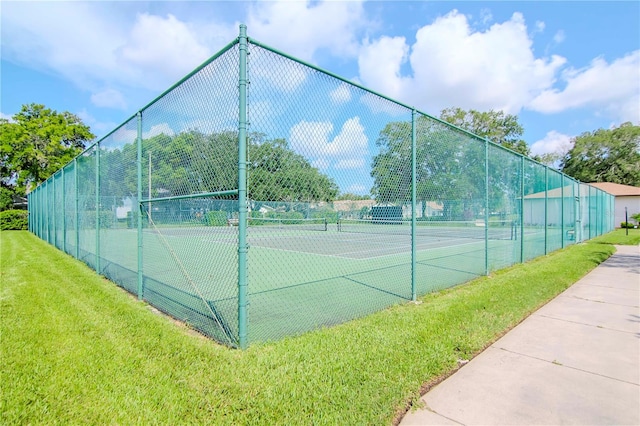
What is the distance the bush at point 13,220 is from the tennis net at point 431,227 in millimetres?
27223

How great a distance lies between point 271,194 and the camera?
125 inches

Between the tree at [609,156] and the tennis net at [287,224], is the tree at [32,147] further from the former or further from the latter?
the tree at [609,156]

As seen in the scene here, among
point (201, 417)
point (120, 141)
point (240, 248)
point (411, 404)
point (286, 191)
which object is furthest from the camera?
point (120, 141)

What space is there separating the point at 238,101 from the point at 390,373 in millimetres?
2495

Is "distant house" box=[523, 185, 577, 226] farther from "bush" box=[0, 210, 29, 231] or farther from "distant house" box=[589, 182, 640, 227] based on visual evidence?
"bush" box=[0, 210, 29, 231]

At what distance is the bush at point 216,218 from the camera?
3.42 meters

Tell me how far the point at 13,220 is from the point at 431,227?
91.0 ft

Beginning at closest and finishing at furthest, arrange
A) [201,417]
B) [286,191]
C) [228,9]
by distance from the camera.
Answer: [201,417]
[286,191]
[228,9]

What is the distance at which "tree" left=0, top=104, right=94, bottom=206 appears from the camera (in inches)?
1182

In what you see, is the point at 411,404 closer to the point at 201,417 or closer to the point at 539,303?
the point at 201,417

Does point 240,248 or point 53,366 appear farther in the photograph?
point 240,248

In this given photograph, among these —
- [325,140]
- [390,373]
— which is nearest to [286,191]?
[325,140]

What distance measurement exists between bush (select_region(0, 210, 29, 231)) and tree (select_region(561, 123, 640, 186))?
55.3 metres

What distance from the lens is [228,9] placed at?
619 centimetres
